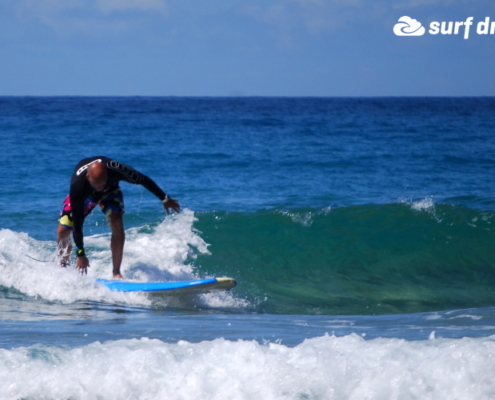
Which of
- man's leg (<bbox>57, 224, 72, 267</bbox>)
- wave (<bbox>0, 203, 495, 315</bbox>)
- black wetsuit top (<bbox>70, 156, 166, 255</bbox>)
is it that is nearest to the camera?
black wetsuit top (<bbox>70, 156, 166, 255</bbox>)

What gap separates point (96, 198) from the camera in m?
6.69

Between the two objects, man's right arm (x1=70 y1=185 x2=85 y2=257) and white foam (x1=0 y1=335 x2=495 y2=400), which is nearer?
white foam (x1=0 y1=335 x2=495 y2=400)

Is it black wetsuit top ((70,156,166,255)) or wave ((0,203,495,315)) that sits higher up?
black wetsuit top ((70,156,166,255))

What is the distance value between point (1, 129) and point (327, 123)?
16231 mm

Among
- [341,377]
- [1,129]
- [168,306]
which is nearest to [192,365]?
[341,377]

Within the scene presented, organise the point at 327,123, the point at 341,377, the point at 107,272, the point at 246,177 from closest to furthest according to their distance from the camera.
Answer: the point at 341,377 < the point at 107,272 < the point at 246,177 < the point at 327,123

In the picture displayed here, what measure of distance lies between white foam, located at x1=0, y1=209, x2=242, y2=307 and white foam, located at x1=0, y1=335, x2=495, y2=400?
263 centimetres

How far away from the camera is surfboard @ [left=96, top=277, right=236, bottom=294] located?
21.1 ft

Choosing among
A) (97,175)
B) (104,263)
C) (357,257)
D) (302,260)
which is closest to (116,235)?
(97,175)

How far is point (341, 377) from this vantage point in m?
3.83

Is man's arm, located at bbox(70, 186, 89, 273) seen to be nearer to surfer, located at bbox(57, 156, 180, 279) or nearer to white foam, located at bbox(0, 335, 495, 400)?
surfer, located at bbox(57, 156, 180, 279)

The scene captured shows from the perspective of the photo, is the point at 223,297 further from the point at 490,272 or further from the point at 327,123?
the point at 327,123

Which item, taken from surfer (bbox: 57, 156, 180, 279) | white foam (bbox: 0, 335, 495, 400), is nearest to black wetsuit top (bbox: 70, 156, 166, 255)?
surfer (bbox: 57, 156, 180, 279)

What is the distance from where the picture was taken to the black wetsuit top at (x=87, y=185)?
6316 mm
